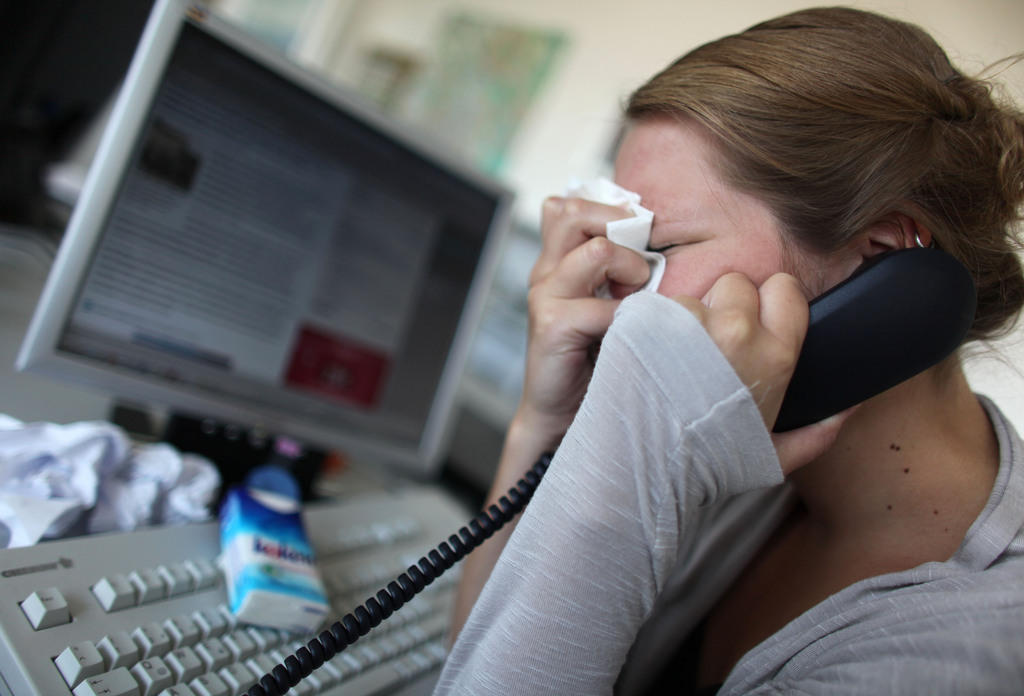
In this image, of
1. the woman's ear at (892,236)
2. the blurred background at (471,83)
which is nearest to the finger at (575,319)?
the woman's ear at (892,236)

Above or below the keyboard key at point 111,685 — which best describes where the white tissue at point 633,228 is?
above

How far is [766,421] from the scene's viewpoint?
0.46 m

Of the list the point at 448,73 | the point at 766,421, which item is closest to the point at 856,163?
the point at 766,421

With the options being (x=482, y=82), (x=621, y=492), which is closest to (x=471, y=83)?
(x=482, y=82)

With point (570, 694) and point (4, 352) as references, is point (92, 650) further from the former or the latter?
point (4, 352)

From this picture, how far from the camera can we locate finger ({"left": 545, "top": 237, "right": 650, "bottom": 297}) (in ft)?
2.00

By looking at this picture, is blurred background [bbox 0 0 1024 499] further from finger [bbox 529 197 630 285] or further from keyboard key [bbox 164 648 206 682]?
keyboard key [bbox 164 648 206 682]

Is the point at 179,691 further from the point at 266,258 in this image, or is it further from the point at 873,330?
the point at 873,330

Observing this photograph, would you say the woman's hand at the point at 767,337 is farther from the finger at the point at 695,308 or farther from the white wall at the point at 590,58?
the white wall at the point at 590,58

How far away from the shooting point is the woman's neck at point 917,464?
615mm

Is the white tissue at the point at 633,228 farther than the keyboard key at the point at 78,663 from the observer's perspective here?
Yes

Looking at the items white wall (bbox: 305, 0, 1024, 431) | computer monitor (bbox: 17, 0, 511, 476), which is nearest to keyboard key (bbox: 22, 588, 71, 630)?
computer monitor (bbox: 17, 0, 511, 476)

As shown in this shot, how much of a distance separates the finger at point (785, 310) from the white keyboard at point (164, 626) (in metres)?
0.44

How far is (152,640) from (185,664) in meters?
0.03
